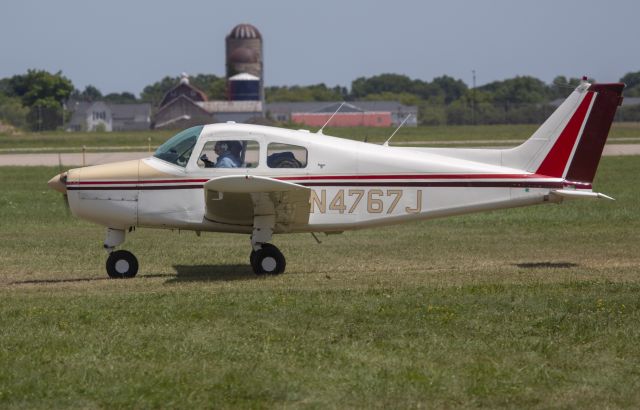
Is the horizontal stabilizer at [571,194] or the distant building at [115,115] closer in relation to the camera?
the horizontal stabilizer at [571,194]

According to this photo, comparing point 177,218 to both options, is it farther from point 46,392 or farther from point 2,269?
point 46,392

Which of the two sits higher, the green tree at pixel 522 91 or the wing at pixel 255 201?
the green tree at pixel 522 91

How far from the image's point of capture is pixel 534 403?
7.58m

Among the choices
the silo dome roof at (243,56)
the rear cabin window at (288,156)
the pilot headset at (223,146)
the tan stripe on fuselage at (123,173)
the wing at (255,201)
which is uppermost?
the silo dome roof at (243,56)

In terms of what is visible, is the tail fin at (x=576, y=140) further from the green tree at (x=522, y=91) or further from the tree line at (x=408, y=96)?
the green tree at (x=522, y=91)

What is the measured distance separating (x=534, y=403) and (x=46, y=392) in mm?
3508

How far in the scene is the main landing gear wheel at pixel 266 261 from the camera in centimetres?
1333

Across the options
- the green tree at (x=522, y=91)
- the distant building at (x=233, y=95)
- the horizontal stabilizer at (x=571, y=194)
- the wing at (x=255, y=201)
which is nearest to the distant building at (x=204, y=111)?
the distant building at (x=233, y=95)

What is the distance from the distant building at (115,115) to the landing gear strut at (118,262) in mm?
120708

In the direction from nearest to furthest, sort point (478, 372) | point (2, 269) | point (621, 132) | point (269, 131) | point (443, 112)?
point (478, 372), point (269, 131), point (2, 269), point (621, 132), point (443, 112)

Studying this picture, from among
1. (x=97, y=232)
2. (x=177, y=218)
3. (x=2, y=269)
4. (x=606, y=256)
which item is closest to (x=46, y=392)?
Result: (x=177, y=218)

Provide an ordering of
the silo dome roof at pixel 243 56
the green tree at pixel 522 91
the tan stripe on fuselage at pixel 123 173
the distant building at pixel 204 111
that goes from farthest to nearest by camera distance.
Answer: the green tree at pixel 522 91 < the silo dome roof at pixel 243 56 < the distant building at pixel 204 111 < the tan stripe on fuselage at pixel 123 173

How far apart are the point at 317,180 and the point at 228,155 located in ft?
3.73

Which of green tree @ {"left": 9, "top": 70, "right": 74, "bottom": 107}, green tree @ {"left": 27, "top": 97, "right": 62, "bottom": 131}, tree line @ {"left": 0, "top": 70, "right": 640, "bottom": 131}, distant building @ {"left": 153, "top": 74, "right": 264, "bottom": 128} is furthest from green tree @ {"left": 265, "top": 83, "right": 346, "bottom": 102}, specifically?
green tree @ {"left": 27, "top": 97, "right": 62, "bottom": 131}
